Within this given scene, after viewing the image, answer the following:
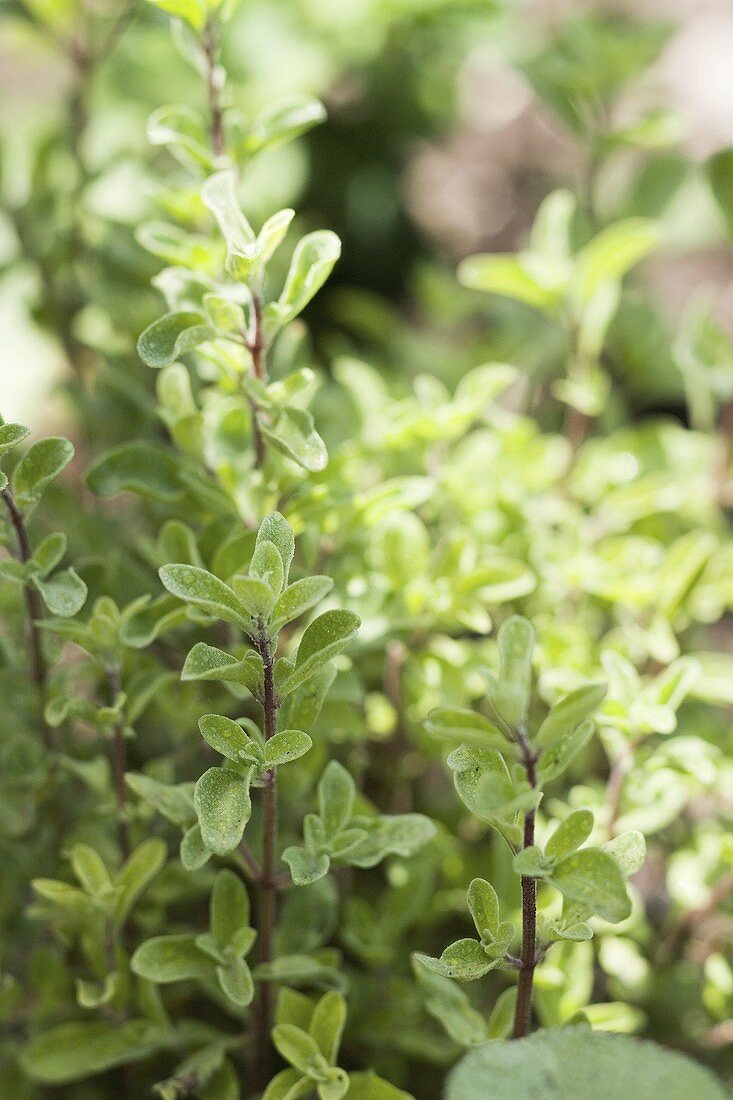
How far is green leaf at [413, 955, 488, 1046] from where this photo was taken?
0.71 meters

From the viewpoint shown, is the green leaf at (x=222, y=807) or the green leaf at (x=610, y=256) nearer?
the green leaf at (x=222, y=807)

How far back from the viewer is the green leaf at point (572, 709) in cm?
54

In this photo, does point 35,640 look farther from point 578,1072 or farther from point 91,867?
point 578,1072

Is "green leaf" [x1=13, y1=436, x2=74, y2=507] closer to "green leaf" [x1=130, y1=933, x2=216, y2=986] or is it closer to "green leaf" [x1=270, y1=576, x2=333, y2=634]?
"green leaf" [x1=270, y1=576, x2=333, y2=634]

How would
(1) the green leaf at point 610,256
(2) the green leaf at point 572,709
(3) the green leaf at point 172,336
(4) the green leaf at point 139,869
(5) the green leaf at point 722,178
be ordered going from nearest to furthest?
1. (2) the green leaf at point 572,709
2. (3) the green leaf at point 172,336
3. (4) the green leaf at point 139,869
4. (1) the green leaf at point 610,256
5. (5) the green leaf at point 722,178

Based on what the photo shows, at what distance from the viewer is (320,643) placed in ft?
2.05

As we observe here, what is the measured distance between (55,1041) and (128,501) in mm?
993

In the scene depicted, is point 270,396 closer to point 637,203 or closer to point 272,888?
point 272,888

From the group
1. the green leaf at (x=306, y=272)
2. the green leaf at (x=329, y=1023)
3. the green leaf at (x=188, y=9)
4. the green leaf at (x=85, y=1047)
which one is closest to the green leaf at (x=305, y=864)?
the green leaf at (x=329, y=1023)

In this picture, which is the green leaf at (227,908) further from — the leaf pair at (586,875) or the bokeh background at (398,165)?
the bokeh background at (398,165)

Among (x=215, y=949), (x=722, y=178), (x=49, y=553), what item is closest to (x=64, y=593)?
(x=49, y=553)

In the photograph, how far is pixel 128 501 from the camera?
1666mm

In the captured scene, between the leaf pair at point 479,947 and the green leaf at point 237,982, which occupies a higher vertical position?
the leaf pair at point 479,947

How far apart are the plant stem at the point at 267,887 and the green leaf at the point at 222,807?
3 cm
